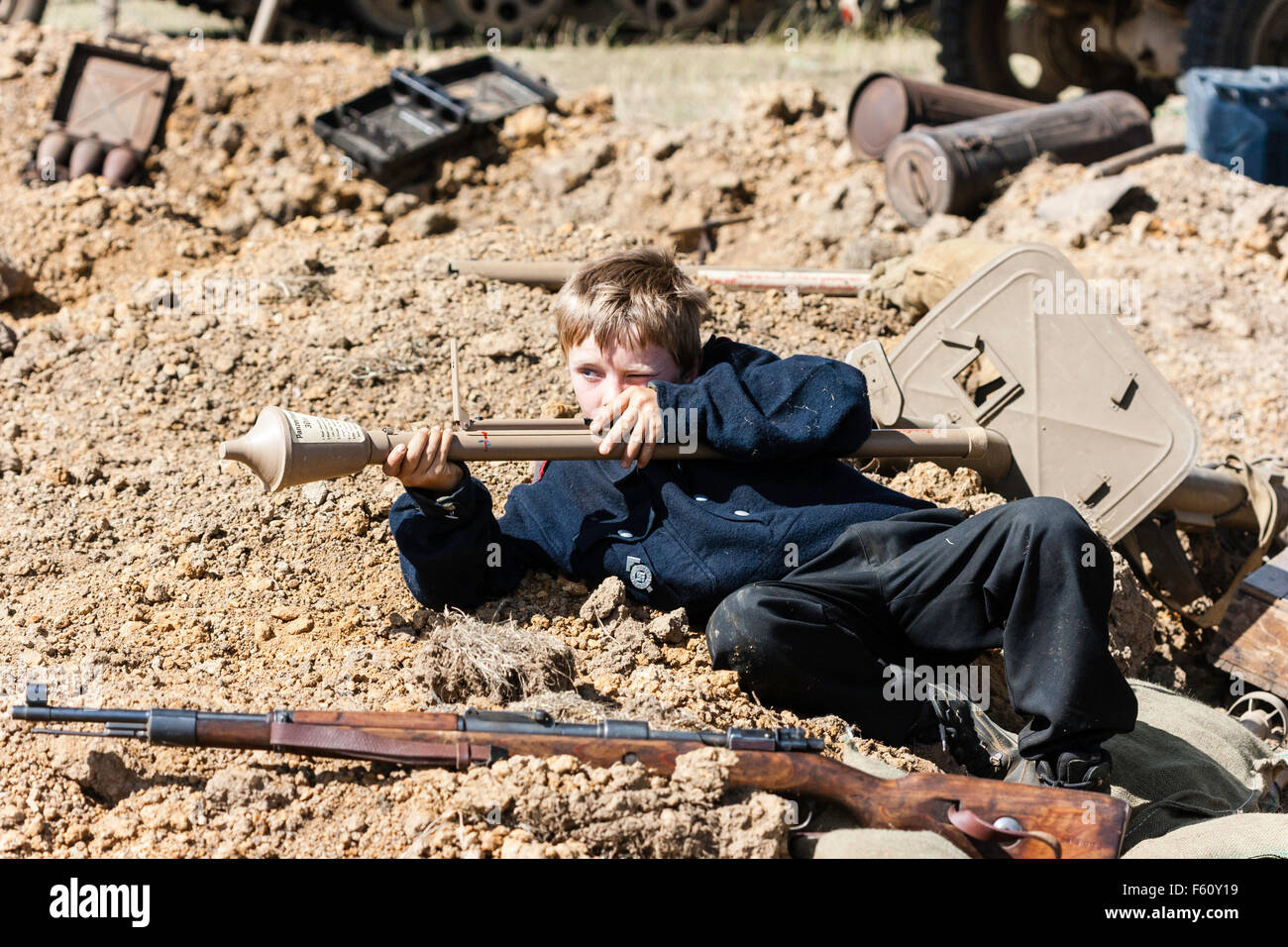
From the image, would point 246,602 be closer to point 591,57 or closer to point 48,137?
point 48,137

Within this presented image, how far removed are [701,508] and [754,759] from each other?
849mm

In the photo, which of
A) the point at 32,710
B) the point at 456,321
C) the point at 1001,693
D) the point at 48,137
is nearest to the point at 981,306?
the point at 1001,693

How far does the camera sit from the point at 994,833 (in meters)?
2.51

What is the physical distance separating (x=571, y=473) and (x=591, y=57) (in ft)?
28.6

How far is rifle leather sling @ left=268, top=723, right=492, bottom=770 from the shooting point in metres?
2.42

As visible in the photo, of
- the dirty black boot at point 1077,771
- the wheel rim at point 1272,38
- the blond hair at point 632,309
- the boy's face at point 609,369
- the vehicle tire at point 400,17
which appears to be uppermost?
the wheel rim at point 1272,38

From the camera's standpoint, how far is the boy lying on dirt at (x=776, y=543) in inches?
112

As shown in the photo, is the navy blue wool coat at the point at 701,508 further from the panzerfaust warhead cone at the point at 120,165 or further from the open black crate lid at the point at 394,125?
the panzerfaust warhead cone at the point at 120,165

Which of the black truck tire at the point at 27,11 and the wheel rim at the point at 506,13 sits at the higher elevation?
the wheel rim at the point at 506,13

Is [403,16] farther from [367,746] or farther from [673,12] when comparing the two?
[367,746]

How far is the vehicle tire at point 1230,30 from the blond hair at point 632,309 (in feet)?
21.6

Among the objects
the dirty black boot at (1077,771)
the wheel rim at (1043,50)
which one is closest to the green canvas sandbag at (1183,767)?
the dirty black boot at (1077,771)

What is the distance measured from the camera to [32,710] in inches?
93.8

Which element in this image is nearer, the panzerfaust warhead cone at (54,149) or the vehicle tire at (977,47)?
the panzerfaust warhead cone at (54,149)
